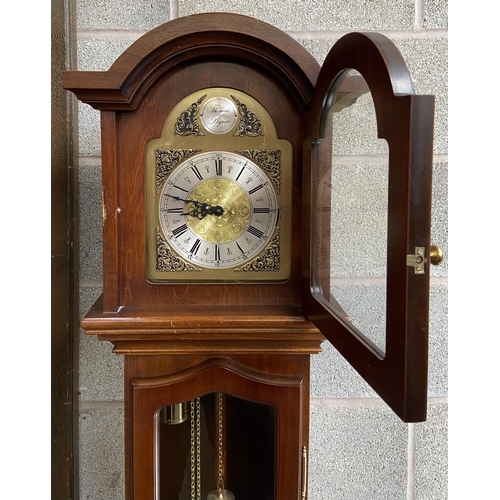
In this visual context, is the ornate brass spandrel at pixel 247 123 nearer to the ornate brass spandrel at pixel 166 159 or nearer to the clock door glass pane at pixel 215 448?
the ornate brass spandrel at pixel 166 159

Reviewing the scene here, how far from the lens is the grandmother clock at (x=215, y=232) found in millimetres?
679

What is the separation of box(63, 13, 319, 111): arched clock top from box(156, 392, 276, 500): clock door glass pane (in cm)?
45

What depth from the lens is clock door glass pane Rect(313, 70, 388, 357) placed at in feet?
1.74

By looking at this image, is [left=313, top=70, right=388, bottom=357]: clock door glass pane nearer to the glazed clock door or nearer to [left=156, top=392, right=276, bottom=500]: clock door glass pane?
the glazed clock door

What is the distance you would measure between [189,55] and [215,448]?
59 cm

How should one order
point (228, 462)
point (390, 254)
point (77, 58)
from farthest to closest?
point (77, 58) < point (228, 462) < point (390, 254)

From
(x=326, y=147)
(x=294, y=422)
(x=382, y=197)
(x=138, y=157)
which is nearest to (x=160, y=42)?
(x=138, y=157)

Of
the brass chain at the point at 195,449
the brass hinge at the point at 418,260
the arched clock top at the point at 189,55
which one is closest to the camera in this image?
the brass hinge at the point at 418,260

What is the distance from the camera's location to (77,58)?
90 cm

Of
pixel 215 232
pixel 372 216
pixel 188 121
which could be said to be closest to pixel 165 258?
pixel 215 232

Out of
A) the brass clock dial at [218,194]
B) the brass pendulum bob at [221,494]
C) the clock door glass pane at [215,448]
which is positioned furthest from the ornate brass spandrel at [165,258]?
the brass pendulum bob at [221,494]

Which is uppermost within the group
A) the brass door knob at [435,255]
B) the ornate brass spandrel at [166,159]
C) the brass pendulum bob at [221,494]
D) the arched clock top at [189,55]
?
the arched clock top at [189,55]

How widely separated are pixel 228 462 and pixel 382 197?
0.51 metres

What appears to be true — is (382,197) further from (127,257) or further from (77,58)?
(77,58)
